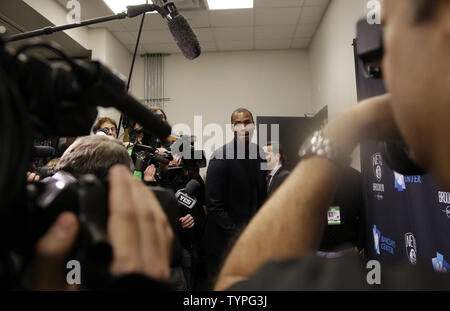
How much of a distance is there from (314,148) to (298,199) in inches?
4.2

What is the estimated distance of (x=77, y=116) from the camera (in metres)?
0.33

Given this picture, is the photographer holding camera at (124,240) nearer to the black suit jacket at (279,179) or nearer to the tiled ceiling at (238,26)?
the black suit jacket at (279,179)

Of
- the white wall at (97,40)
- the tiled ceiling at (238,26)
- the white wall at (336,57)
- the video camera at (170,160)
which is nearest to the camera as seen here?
the video camera at (170,160)

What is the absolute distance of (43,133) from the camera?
0.32 metres

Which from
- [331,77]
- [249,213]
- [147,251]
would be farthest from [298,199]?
[331,77]

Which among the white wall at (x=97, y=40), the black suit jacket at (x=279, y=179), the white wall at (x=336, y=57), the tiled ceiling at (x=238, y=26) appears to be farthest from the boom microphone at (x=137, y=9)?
the tiled ceiling at (x=238, y=26)

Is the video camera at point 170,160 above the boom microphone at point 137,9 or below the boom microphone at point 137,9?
below

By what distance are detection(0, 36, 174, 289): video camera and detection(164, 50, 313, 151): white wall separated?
14.1 ft

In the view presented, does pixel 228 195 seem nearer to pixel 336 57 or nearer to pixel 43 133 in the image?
pixel 43 133

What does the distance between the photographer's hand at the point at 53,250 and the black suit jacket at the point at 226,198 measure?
186 centimetres

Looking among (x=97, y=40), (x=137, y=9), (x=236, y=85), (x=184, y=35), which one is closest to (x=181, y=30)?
(x=184, y=35)

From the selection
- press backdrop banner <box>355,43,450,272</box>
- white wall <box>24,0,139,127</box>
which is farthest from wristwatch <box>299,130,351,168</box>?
white wall <box>24,0,139,127</box>

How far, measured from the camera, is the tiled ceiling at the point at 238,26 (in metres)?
3.46

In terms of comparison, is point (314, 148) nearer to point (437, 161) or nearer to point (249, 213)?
point (437, 161)
